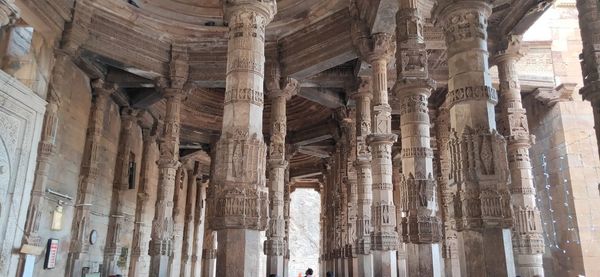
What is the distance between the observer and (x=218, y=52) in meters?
16.7

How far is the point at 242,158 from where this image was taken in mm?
7777

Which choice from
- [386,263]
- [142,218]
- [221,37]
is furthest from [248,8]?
[142,218]

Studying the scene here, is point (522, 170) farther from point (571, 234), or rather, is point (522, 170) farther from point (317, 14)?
point (317, 14)

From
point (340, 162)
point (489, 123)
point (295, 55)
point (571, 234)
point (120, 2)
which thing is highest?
point (120, 2)

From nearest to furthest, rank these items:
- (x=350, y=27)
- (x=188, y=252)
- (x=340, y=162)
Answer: (x=350, y=27) → (x=340, y=162) → (x=188, y=252)

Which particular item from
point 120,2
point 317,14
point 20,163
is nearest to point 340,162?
point 317,14

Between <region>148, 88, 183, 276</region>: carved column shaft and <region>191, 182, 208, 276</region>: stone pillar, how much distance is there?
48.8 ft

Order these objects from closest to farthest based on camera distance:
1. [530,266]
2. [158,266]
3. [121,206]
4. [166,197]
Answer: [530,266] → [158,266] → [166,197] → [121,206]

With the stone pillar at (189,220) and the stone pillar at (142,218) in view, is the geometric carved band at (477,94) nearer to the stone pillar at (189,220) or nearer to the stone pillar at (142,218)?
the stone pillar at (142,218)

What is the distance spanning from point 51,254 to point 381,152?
10.4 m

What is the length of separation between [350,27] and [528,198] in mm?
7042

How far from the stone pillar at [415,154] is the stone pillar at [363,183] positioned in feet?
13.2

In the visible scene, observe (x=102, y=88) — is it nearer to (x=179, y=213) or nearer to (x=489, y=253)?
(x=179, y=213)

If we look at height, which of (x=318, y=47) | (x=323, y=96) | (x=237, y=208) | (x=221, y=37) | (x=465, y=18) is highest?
(x=221, y=37)
